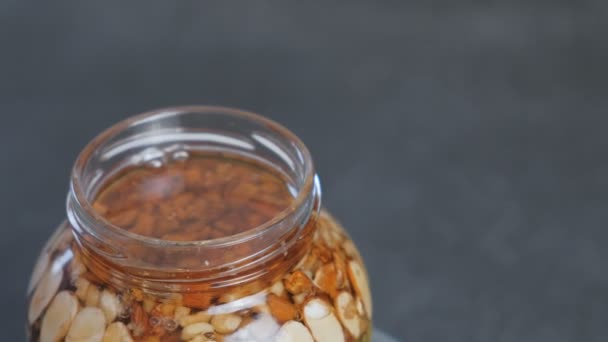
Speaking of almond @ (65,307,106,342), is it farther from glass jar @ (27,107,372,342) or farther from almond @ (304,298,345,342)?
almond @ (304,298,345,342)

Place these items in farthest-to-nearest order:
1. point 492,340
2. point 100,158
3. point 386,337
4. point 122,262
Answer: point 492,340
point 386,337
point 100,158
point 122,262

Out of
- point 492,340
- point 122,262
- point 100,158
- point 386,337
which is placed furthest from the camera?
point 492,340

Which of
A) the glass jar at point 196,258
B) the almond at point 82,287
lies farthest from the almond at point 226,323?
the almond at point 82,287

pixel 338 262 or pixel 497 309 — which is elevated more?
pixel 338 262

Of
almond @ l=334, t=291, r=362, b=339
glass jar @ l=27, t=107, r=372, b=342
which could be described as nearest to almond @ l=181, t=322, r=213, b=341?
glass jar @ l=27, t=107, r=372, b=342

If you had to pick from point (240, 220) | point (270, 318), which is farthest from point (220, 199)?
point (270, 318)

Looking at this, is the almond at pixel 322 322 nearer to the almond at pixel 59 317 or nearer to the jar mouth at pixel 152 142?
the jar mouth at pixel 152 142

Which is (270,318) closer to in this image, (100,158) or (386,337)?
(100,158)

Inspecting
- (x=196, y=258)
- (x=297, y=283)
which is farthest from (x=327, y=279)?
(x=196, y=258)
